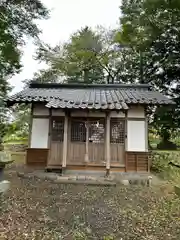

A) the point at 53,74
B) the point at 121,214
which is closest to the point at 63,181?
the point at 121,214

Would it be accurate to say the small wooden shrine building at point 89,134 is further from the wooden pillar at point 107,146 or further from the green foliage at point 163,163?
the green foliage at point 163,163

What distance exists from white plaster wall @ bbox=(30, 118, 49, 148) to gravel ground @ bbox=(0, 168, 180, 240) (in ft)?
7.46

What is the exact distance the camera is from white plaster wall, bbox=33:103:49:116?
9141 millimetres

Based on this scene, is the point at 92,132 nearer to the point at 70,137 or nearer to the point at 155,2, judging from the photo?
the point at 70,137

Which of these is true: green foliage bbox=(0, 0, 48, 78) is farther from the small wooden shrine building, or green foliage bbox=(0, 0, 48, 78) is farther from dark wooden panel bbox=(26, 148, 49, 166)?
dark wooden panel bbox=(26, 148, 49, 166)

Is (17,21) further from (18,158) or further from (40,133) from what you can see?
(18,158)

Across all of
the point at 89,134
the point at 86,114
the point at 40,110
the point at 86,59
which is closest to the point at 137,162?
the point at 89,134

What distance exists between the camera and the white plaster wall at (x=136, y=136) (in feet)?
28.5

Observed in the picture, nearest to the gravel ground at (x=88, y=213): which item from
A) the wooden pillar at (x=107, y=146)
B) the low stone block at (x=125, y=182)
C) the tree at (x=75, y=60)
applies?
the low stone block at (x=125, y=182)

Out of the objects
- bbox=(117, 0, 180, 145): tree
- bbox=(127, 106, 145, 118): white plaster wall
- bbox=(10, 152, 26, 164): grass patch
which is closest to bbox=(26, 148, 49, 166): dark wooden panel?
bbox=(10, 152, 26, 164): grass patch

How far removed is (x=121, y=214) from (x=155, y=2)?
1354 cm

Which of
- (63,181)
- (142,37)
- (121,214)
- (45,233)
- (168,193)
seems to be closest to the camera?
(45,233)

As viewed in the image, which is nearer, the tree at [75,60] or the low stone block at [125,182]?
the low stone block at [125,182]

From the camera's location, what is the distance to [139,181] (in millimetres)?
7488
